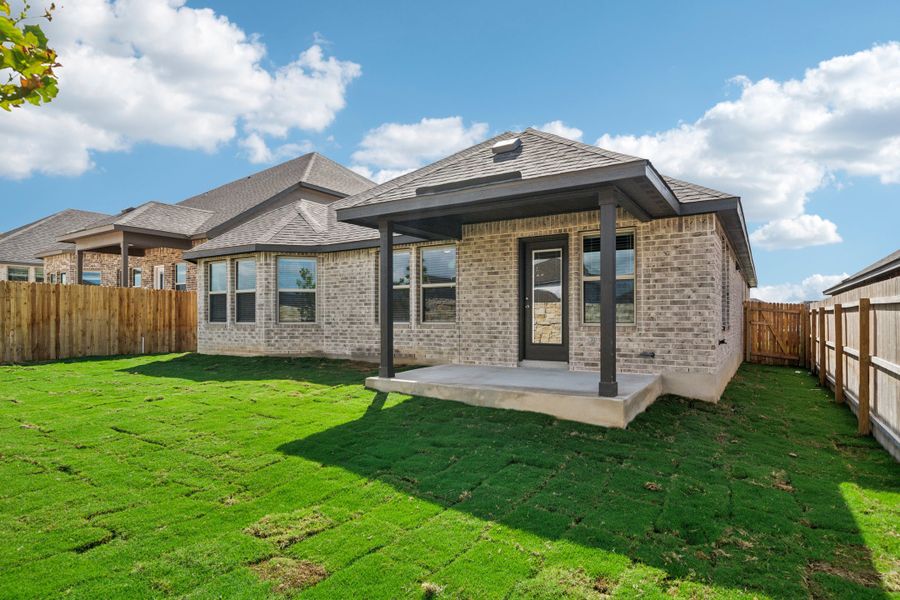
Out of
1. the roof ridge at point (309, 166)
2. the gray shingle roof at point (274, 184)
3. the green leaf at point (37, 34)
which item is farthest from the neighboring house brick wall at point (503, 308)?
the roof ridge at point (309, 166)

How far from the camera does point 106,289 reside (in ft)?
45.4

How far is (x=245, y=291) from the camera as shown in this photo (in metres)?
12.8

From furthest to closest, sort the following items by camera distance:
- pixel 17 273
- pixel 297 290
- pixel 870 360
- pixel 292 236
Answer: pixel 17 273 → pixel 292 236 → pixel 297 290 → pixel 870 360

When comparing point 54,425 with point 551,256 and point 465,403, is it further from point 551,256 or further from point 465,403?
point 551,256

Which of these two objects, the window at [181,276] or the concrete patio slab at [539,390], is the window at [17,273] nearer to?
the window at [181,276]

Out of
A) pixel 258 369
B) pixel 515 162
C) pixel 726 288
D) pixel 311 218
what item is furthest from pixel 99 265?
pixel 726 288

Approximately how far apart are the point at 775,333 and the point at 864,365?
915cm

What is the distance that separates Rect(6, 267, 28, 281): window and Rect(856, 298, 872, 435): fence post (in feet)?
105

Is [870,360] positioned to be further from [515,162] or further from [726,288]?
[515,162]

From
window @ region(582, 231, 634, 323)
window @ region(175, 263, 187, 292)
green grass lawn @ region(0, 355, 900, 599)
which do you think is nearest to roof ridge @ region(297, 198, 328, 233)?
window @ region(175, 263, 187, 292)

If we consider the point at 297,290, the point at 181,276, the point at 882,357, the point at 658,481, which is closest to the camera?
the point at 658,481

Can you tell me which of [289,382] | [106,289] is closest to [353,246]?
[289,382]

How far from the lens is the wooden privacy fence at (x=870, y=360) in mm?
5586

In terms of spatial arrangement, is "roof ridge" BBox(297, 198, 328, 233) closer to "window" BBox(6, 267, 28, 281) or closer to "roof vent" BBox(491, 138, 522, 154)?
"roof vent" BBox(491, 138, 522, 154)
